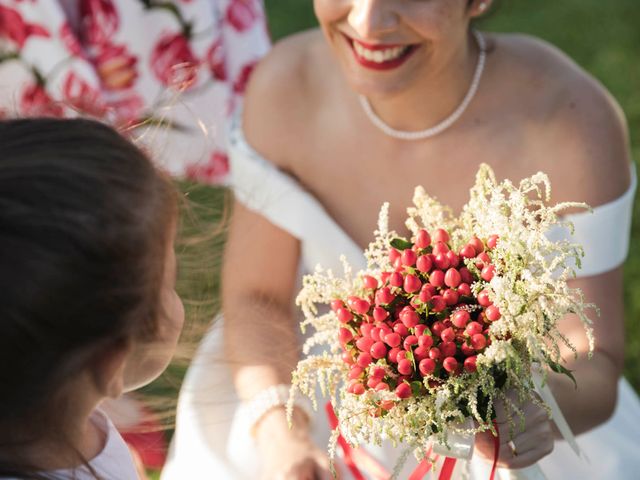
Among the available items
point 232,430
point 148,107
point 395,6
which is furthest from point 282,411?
point 148,107

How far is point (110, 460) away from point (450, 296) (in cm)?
75

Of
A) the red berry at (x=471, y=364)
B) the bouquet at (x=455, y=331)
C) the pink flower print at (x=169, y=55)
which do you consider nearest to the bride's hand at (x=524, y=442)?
the bouquet at (x=455, y=331)

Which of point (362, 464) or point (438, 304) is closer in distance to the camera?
point (438, 304)

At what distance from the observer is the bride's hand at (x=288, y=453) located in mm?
2309

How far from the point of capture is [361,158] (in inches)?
104

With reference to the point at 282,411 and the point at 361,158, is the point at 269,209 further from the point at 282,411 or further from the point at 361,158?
the point at 282,411

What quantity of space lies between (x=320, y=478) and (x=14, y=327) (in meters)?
1.11

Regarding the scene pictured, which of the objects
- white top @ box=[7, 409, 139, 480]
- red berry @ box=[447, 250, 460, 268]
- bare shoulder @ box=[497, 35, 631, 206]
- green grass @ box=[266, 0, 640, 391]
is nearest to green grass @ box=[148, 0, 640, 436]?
green grass @ box=[266, 0, 640, 391]

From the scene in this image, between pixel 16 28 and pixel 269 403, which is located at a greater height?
pixel 16 28

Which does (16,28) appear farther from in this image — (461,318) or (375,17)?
(461,318)

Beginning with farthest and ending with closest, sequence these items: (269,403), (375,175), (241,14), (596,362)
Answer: (241,14) < (375,175) < (269,403) < (596,362)

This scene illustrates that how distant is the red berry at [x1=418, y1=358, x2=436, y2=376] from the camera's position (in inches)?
63.2

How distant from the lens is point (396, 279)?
169 cm

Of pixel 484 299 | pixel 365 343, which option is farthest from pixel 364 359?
pixel 484 299
